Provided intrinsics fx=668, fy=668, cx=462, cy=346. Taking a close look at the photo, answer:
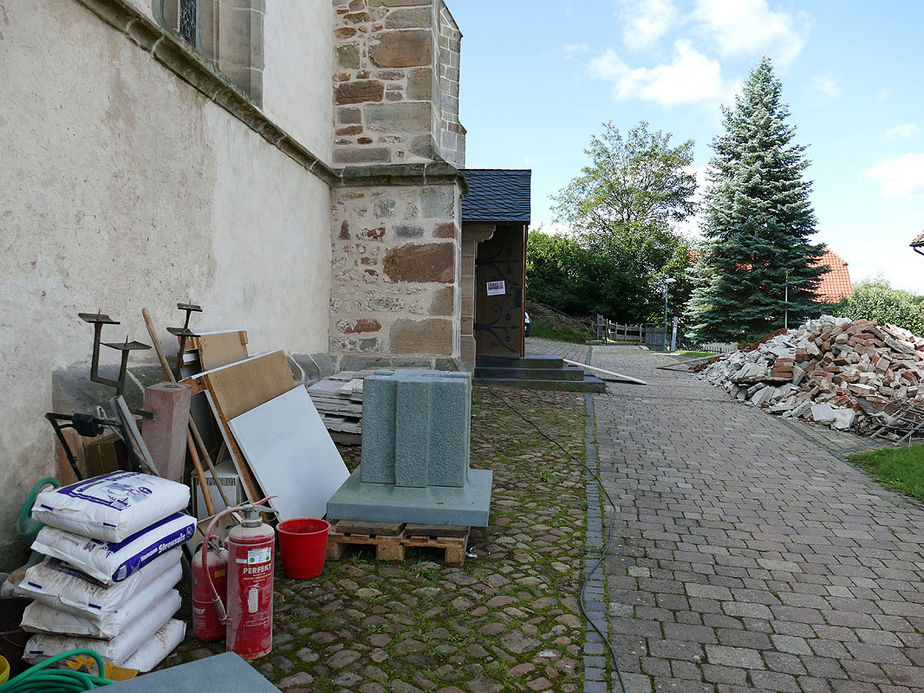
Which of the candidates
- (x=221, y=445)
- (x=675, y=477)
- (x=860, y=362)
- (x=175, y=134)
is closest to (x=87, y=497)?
(x=221, y=445)

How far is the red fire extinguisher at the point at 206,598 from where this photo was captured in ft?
9.56

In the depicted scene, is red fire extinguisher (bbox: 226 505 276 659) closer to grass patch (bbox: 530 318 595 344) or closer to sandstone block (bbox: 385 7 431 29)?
sandstone block (bbox: 385 7 431 29)

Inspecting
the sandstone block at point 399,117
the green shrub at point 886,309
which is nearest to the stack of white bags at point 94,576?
the sandstone block at point 399,117

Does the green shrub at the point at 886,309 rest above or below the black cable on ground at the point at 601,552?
above

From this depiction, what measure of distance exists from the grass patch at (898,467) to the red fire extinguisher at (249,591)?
18.3ft

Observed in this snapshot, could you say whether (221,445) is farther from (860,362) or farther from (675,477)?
(860,362)

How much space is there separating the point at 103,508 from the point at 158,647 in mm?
676

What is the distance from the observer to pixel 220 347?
478cm

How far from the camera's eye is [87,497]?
8.52ft

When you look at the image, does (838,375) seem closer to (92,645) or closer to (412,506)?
(412,506)

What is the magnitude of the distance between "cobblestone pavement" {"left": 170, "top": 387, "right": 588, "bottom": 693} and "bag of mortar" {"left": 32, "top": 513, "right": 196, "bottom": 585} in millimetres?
525

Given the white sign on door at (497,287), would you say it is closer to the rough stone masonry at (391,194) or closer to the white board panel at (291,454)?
the rough stone masonry at (391,194)

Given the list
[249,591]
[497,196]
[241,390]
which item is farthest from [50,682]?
[497,196]

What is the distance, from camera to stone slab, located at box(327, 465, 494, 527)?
3.98 metres
